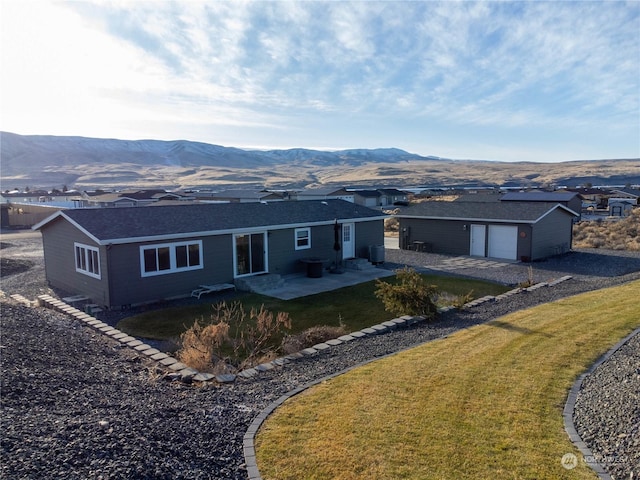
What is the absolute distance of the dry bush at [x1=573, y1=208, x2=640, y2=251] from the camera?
96.8 feet

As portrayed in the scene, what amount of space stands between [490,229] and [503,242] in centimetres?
98

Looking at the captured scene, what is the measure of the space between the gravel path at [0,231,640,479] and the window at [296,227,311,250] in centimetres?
945

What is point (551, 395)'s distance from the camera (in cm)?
728

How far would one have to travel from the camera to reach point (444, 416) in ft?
21.6

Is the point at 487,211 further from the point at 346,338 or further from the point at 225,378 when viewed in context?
the point at 225,378

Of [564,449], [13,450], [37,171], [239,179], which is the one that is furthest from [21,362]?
[37,171]

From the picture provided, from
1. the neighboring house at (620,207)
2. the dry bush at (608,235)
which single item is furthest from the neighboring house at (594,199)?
the dry bush at (608,235)

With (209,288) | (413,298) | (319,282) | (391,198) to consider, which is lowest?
(319,282)

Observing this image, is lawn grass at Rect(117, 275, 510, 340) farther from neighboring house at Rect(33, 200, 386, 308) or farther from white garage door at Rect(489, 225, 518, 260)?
white garage door at Rect(489, 225, 518, 260)

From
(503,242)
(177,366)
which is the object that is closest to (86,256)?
(177,366)

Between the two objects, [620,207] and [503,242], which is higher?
[620,207]

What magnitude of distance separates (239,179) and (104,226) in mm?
153530

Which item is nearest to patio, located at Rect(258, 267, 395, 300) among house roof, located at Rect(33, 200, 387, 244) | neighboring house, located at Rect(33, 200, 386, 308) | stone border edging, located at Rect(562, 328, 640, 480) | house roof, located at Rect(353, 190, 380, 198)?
neighboring house, located at Rect(33, 200, 386, 308)

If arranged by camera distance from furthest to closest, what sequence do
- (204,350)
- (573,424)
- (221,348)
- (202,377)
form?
(221,348) < (204,350) < (202,377) < (573,424)
